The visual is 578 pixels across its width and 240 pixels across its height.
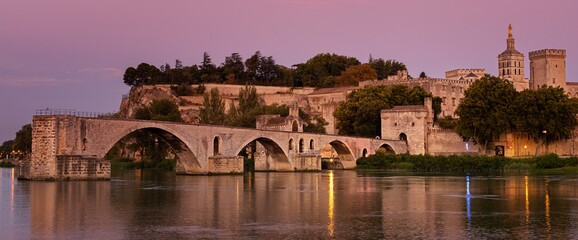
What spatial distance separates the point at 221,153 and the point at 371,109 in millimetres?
28880

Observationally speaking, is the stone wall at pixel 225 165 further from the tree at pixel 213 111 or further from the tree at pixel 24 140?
the tree at pixel 24 140

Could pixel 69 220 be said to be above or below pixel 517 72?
below

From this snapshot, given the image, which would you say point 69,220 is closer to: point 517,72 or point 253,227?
point 253,227

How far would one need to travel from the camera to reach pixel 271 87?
10881 centimetres

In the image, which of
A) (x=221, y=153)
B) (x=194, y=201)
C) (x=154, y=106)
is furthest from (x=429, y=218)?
(x=154, y=106)

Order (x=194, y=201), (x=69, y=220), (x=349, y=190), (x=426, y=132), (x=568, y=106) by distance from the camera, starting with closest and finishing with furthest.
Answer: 1. (x=69, y=220)
2. (x=194, y=201)
3. (x=349, y=190)
4. (x=568, y=106)
5. (x=426, y=132)

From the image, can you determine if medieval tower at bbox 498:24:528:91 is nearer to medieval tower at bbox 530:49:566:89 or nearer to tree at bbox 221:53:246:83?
medieval tower at bbox 530:49:566:89


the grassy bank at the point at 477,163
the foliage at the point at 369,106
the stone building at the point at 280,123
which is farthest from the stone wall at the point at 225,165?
the foliage at the point at 369,106

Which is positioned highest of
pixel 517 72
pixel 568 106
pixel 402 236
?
pixel 517 72

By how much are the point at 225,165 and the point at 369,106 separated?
28753 mm

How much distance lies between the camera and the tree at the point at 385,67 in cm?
12125

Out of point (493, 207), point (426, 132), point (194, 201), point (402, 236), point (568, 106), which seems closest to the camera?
point (402, 236)

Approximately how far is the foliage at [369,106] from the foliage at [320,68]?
32914 millimetres

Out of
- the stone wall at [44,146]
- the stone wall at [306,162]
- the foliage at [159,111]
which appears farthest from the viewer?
the foliage at [159,111]
